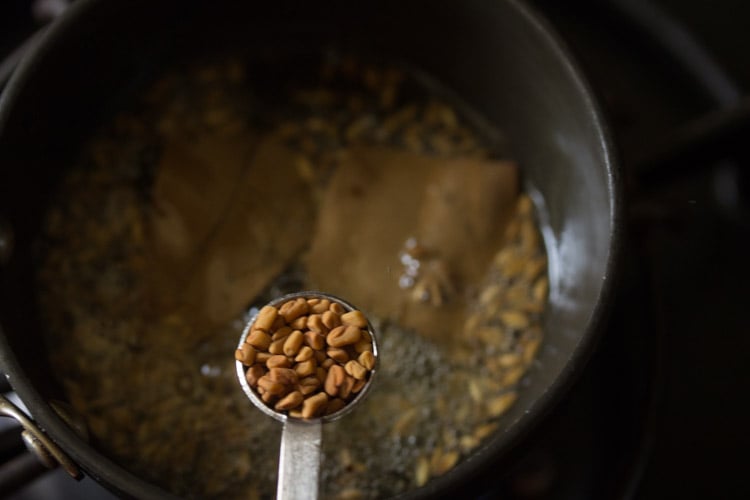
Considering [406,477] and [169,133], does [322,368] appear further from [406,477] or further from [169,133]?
[169,133]

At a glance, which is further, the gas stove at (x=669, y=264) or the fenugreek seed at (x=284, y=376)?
the gas stove at (x=669, y=264)

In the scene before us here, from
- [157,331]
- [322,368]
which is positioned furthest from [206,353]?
[322,368]

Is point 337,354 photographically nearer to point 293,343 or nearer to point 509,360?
point 293,343

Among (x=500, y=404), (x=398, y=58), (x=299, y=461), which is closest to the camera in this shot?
(x=299, y=461)

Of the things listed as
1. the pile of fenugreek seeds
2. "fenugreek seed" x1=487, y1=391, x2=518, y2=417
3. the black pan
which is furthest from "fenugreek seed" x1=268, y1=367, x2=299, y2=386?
"fenugreek seed" x1=487, y1=391, x2=518, y2=417

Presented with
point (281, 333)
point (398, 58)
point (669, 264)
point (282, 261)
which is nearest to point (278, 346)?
point (281, 333)

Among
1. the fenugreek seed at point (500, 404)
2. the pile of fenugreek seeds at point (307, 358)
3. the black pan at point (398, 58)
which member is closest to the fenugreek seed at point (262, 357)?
the pile of fenugreek seeds at point (307, 358)

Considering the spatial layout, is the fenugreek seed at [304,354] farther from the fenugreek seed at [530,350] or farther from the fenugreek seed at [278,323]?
the fenugreek seed at [530,350]

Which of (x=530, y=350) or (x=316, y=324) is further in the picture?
(x=530, y=350)
